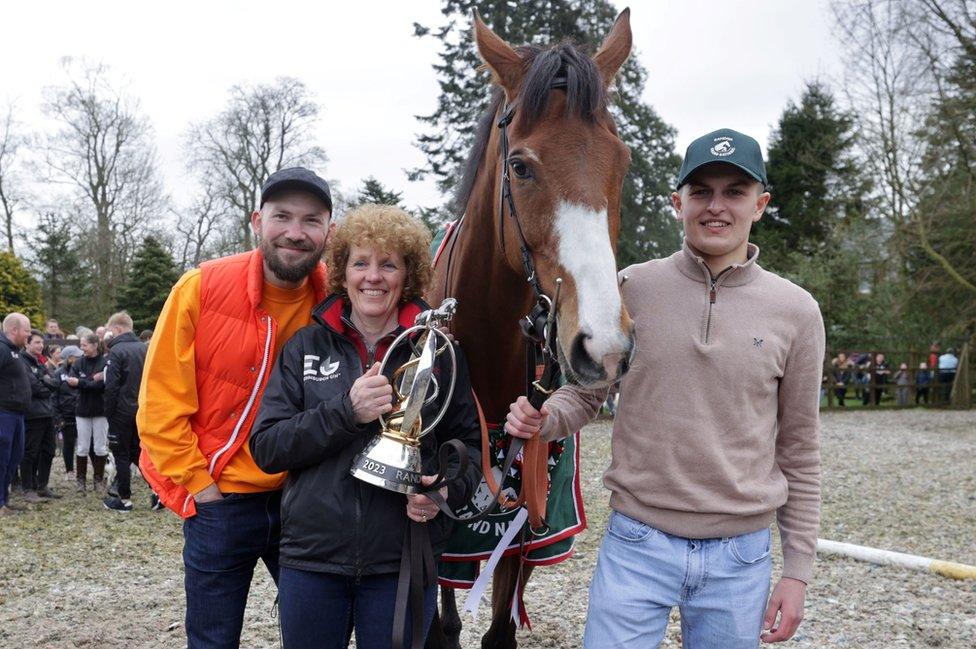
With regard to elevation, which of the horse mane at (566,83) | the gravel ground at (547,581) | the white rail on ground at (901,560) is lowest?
the gravel ground at (547,581)

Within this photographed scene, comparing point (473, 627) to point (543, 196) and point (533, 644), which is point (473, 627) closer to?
point (533, 644)

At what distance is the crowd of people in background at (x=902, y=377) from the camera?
70.1 ft

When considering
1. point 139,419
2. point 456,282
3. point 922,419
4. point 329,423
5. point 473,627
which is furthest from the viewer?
point 922,419

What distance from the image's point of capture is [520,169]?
2158 mm

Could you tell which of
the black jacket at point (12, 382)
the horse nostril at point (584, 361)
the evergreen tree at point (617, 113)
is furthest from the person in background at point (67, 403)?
the horse nostril at point (584, 361)

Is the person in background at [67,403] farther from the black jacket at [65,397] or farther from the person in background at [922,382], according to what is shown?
the person in background at [922,382]

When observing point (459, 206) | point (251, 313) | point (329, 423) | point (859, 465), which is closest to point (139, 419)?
point (251, 313)

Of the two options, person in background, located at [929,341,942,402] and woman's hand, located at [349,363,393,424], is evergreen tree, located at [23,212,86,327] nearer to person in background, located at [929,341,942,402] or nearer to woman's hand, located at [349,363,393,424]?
woman's hand, located at [349,363,393,424]

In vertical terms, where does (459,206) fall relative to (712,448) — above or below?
above

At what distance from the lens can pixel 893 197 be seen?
18969mm

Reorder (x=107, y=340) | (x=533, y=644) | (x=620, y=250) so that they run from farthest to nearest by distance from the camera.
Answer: (x=620, y=250) → (x=107, y=340) → (x=533, y=644)

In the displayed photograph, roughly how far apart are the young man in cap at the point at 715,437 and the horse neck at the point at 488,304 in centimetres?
62

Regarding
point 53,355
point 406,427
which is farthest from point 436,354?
point 53,355

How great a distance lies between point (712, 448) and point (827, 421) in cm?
1778
